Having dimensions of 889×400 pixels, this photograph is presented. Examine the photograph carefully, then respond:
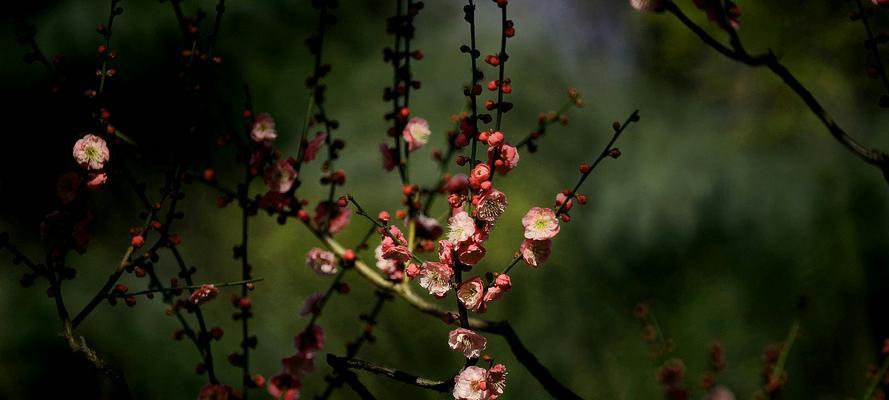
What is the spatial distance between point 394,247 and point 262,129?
16 centimetres

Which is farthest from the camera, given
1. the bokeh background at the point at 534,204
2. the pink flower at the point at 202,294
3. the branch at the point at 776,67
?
the bokeh background at the point at 534,204

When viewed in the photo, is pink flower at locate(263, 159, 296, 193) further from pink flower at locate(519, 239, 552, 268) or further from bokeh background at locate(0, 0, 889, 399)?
pink flower at locate(519, 239, 552, 268)

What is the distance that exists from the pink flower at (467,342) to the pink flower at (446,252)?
0.17 feet

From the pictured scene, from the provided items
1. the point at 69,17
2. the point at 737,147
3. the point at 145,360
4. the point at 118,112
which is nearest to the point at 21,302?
the point at 145,360

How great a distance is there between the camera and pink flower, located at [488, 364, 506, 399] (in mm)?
559

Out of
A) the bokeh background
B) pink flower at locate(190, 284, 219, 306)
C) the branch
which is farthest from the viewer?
the bokeh background

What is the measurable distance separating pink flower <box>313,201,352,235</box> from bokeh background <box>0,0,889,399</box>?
0.45 feet

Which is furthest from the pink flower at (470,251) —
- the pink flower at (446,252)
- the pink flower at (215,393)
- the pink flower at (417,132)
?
the pink flower at (215,393)

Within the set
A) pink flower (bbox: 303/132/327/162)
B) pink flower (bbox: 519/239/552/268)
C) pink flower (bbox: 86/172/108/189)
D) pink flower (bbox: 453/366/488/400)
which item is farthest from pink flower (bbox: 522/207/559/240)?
pink flower (bbox: 86/172/108/189)

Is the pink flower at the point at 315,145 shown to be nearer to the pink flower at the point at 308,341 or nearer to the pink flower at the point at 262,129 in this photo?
the pink flower at the point at 262,129

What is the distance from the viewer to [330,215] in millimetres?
639

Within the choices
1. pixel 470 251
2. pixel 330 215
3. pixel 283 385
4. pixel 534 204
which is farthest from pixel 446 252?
pixel 534 204

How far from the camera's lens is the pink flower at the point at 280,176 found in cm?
61

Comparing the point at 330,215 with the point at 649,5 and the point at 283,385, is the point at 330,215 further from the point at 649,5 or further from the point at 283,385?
the point at 649,5
